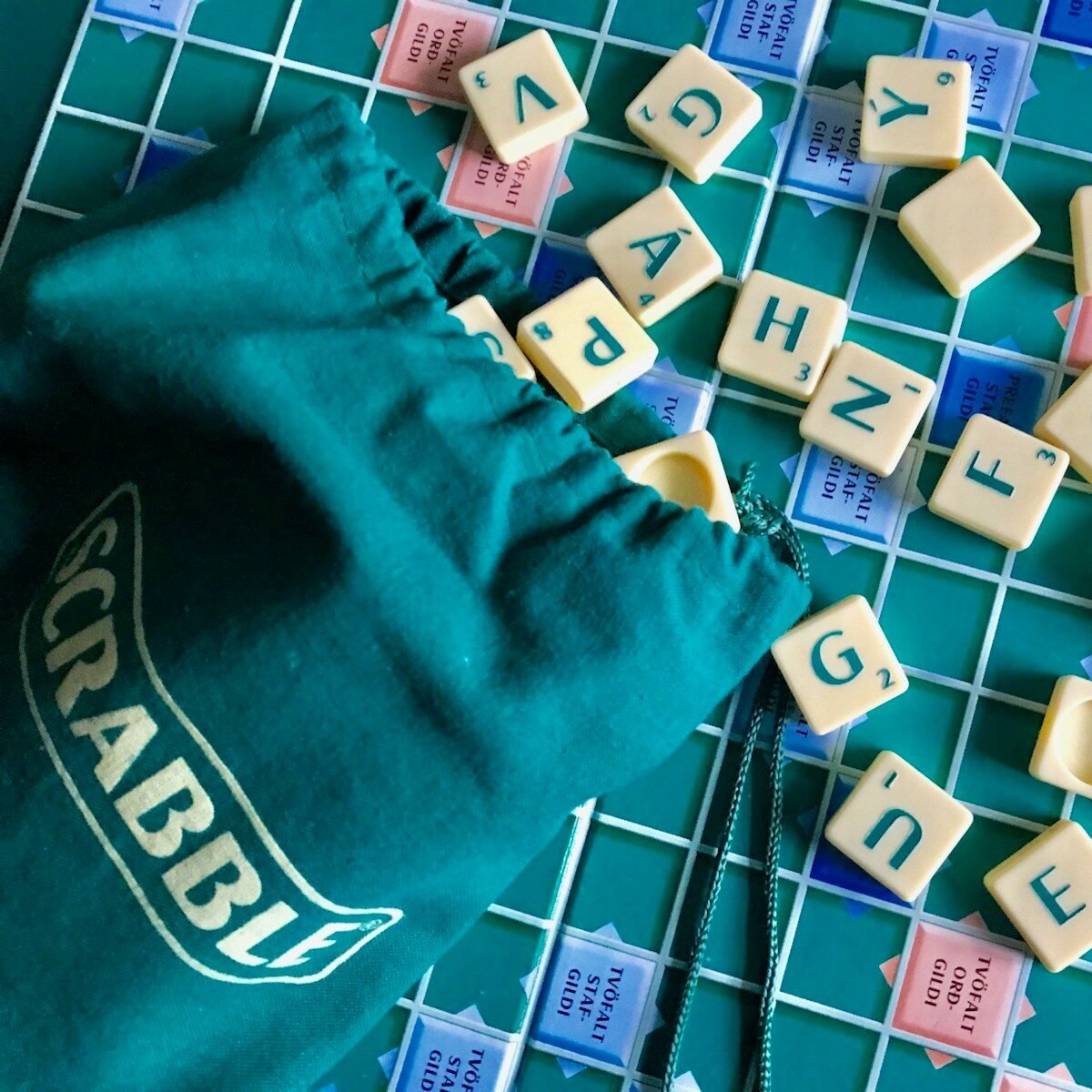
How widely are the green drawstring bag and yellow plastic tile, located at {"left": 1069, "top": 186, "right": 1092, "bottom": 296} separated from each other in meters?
0.26

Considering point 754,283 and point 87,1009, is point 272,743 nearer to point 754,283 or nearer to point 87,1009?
point 87,1009

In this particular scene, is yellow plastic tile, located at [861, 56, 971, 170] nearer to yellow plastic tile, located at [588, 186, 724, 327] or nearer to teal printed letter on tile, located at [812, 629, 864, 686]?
yellow plastic tile, located at [588, 186, 724, 327]

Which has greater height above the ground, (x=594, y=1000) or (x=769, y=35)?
(x=769, y=35)

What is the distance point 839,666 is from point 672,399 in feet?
0.56

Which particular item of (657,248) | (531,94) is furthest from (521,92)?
(657,248)

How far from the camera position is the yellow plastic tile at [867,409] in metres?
0.60

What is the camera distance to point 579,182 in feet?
2.10

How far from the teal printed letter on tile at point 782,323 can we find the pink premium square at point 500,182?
143mm

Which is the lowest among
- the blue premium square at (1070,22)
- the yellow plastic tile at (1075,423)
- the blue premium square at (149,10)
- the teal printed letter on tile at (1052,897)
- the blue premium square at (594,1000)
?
the blue premium square at (594,1000)

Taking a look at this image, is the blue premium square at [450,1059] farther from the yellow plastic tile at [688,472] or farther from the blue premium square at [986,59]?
the blue premium square at [986,59]

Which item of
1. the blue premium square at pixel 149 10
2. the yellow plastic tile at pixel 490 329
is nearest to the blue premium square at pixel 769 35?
the yellow plastic tile at pixel 490 329

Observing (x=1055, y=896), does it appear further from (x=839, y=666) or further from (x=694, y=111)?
(x=694, y=111)

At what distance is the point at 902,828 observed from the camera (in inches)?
22.8

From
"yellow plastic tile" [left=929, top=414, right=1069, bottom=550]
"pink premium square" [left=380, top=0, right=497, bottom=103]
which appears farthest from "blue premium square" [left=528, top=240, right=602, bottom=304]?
"yellow plastic tile" [left=929, top=414, right=1069, bottom=550]
